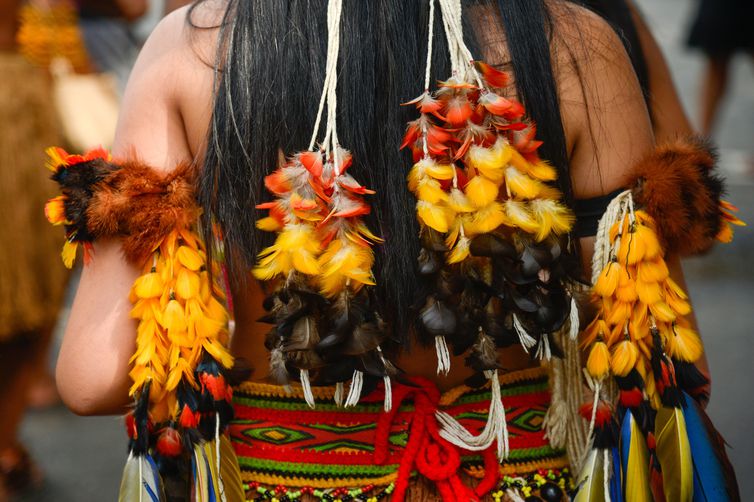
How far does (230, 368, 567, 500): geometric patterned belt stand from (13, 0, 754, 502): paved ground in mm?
1653

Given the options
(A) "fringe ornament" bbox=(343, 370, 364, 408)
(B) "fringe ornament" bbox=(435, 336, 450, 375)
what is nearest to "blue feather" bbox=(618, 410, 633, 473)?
(B) "fringe ornament" bbox=(435, 336, 450, 375)

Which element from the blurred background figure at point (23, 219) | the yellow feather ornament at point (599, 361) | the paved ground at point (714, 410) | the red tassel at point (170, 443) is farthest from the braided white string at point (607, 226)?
the blurred background figure at point (23, 219)

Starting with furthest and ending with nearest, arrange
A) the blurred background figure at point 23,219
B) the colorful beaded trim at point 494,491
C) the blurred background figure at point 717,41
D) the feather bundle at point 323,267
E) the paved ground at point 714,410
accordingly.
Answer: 1. the blurred background figure at point 717,41
2. the paved ground at point 714,410
3. the blurred background figure at point 23,219
4. the colorful beaded trim at point 494,491
5. the feather bundle at point 323,267

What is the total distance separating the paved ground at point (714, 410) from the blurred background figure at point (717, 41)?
1.99 feet

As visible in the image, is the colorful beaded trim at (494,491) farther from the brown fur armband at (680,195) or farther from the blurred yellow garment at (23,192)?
the blurred yellow garment at (23,192)

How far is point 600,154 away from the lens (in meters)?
1.43

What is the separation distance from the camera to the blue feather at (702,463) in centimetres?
141

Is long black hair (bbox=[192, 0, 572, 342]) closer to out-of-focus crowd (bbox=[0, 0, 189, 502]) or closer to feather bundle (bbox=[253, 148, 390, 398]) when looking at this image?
feather bundle (bbox=[253, 148, 390, 398])

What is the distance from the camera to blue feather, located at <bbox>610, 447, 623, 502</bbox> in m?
1.43

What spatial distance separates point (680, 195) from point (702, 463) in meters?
0.43

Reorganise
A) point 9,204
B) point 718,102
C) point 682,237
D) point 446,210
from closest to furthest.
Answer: point 446,210 < point 682,237 < point 9,204 < point 718,102

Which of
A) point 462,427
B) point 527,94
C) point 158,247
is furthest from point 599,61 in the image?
point 158,247

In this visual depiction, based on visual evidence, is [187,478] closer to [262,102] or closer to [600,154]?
[262,102]

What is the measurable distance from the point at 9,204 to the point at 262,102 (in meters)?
2.06
